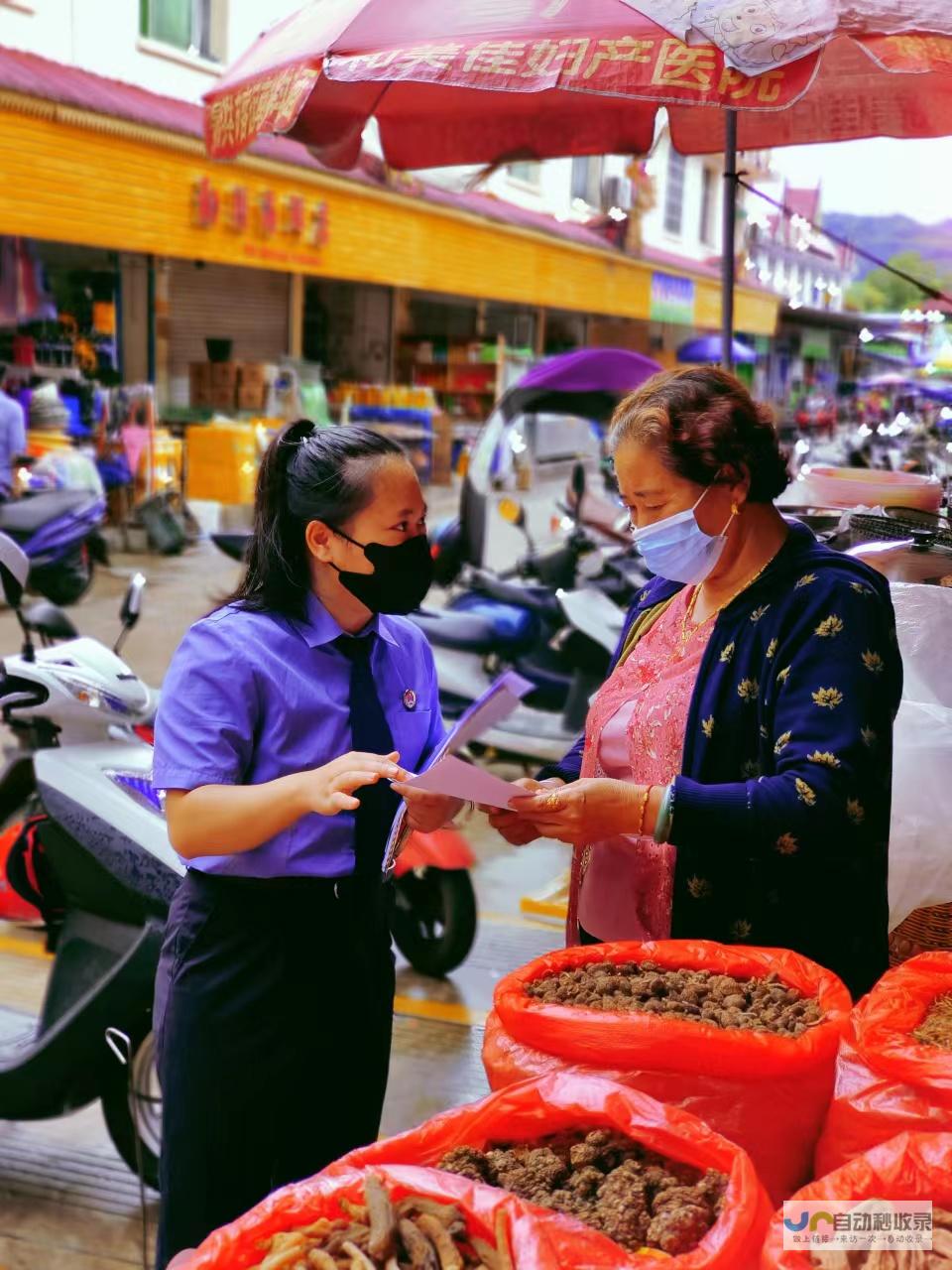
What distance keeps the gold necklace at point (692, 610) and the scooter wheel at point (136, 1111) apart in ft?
5.22

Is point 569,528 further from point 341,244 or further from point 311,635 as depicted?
point 341,244

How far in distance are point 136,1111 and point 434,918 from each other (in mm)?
1603

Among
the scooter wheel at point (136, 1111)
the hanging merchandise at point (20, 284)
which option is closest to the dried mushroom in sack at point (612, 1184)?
the scooter wheel at point (136, 1111)

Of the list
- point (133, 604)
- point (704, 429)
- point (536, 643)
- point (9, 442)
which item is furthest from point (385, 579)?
point (9, 442)

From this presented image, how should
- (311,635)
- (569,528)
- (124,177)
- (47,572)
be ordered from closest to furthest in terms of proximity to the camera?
(311,635), (569,528), (47,572), (124,177)

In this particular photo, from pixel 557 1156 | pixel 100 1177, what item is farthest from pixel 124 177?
pixel 557 1156

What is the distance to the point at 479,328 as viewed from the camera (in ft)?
67.9

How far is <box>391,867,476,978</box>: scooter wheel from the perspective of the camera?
4.35 m

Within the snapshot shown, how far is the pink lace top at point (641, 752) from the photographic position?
6.89 ft

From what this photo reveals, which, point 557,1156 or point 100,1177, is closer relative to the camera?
point 557,1156

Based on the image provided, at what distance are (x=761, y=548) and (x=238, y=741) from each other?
0.87m

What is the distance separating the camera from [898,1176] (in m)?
1.38

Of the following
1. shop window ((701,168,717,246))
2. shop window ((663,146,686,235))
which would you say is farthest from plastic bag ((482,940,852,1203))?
shop window ((701,168,717,246))

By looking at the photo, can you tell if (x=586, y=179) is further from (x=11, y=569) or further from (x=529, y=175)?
(x=11, y=569)
